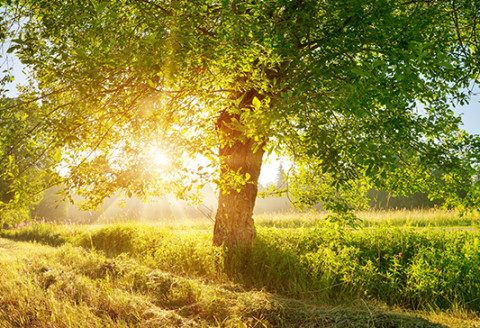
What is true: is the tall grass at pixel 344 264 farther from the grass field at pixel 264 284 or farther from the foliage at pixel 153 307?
the foliage at pixel 153 307

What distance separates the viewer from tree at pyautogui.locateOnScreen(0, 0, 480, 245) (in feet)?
12.9

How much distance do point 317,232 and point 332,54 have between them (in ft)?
17.5

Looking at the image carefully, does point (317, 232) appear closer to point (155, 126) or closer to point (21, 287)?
point (155, 126)

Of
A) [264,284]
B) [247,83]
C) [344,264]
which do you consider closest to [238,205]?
[264,284]

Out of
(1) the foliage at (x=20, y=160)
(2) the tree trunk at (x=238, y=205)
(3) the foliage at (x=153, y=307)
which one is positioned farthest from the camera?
(2) the tree trunk at (x=238, y=205)

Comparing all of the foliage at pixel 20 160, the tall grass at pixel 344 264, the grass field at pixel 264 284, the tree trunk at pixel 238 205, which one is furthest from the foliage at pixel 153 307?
the tree trunk at pixel 238 205

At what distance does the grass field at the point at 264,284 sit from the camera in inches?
155

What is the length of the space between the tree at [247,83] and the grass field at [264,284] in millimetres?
1210

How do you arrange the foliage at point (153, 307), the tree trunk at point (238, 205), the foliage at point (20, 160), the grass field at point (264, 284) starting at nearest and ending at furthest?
the foliage at point (153, 307), the grass field at point (264, 284), the foliage at point (20, 160), the tree trunk at point (238, 205)

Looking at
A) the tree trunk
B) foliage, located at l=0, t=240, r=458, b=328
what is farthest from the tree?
foliage, located at l=0, t=240, r=458, b=328

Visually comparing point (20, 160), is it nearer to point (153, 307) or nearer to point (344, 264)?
point (153, 307)

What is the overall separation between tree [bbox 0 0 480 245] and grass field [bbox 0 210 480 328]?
3.97ft

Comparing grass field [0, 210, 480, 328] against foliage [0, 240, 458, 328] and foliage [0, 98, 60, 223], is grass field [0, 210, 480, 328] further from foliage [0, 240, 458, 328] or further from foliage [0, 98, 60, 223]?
foliage [0, 98, 60, 223]

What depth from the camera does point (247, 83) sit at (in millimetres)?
5113
